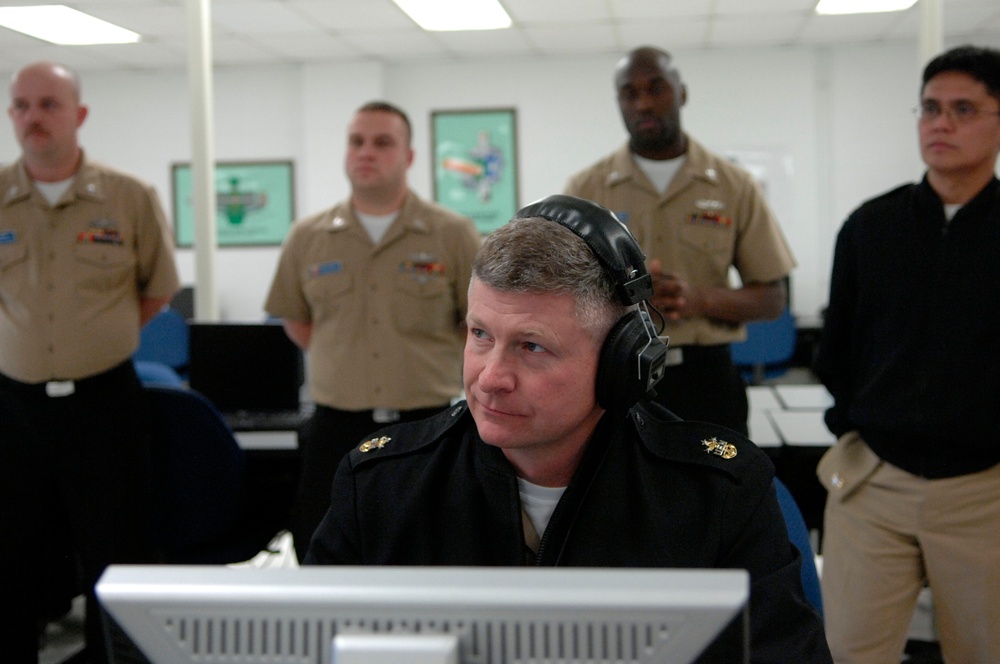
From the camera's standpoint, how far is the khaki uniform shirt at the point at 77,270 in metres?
2.52

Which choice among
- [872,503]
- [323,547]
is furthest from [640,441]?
[872,503]

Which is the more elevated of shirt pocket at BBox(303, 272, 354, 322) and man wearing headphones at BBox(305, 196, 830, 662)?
shirt pocket at BBox(303, 272, 354, 322)

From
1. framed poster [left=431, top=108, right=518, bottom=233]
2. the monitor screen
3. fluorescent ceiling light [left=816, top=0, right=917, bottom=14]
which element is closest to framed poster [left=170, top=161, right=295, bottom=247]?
framed poster [left=431, top=108, right=518, bottom=233]

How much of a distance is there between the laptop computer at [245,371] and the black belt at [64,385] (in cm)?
67

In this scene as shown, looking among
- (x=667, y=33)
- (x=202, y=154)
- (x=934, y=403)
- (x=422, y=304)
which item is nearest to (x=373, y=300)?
(x=422, y=304)

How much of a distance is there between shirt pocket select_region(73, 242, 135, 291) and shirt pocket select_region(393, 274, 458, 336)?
801 millimetres

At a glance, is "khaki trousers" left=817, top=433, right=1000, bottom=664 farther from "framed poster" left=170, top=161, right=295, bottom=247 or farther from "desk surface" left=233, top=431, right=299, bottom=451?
"framed poster" left=170, top=161, right=295, bottom=247

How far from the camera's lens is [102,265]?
2648 mm

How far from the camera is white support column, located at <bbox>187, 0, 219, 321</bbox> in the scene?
3.61 m

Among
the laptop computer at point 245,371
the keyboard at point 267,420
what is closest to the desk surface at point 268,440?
the keyboard at point 267,420

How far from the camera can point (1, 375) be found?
255cm

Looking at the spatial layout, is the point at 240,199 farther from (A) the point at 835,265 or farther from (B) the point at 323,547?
(B) the point at 323,547

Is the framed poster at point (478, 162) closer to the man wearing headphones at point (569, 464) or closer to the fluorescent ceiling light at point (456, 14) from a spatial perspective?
the fluorescent ceiling light at point (456, 14)

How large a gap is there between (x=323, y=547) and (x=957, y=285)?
144 centimetres
